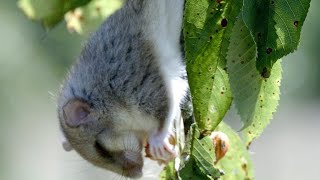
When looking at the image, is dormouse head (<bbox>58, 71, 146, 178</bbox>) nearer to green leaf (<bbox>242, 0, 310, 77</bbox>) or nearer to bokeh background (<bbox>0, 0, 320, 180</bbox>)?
green leaf (<bbox>242, 0, 310, 77</bbox>)

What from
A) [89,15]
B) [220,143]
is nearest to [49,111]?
[89,15]

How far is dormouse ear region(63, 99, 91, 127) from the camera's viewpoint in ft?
11.4

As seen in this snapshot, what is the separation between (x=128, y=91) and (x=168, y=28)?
0.37m

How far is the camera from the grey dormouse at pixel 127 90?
317cm

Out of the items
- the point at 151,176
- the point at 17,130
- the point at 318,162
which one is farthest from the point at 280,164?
the point at 151,176

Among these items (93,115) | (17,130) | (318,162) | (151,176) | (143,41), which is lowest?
(318,162)

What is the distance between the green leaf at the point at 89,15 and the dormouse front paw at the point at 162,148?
0.38 m

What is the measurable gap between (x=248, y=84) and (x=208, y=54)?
4.7 inches

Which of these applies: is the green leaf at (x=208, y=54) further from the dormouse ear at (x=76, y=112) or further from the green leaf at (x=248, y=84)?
the dormouse ear at (x=76, y=112)

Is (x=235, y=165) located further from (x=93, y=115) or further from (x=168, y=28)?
(x=93, y=115)

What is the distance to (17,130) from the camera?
11789 millimetres

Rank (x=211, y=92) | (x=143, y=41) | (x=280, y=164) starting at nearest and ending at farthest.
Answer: (x=211, y=92)
(x=143, y=41)
(x=280, y=164)

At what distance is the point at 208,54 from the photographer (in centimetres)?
244

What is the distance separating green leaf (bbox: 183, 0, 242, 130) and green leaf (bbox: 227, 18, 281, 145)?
61 mm
